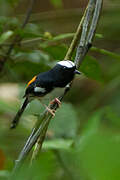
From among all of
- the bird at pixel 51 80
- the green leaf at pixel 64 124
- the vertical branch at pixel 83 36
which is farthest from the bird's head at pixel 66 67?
the green leaf at pixel 64 124

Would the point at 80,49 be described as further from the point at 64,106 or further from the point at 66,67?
the point at 64,106

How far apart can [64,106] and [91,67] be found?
0.77 m

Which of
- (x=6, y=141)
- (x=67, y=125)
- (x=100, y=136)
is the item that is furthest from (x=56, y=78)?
(x=6, y=141)

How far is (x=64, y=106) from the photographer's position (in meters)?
2.08

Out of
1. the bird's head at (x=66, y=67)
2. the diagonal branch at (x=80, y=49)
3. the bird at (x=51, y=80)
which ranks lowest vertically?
the bird at (x=51, y=80)

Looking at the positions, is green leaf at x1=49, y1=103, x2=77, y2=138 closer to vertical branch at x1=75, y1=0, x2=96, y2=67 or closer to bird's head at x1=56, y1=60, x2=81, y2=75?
bird's head at x1=56, y1=60, x2=81, y2=75

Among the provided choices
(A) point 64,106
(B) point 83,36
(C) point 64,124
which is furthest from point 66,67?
(A) point 64,106

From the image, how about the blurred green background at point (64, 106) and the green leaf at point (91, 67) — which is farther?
the green leaf at point (91, 67)

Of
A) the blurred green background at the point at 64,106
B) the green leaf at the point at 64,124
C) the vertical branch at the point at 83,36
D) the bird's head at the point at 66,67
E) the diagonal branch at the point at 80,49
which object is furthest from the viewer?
the green leaf at the point at 64,124

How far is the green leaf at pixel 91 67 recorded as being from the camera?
1.33 meters

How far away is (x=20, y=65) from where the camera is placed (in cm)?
171

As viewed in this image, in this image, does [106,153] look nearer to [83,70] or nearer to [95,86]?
[83,70]

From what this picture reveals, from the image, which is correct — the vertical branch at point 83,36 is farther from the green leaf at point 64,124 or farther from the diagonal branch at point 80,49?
the green leaf at point 64,124

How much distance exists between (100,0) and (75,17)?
13.2 feet
